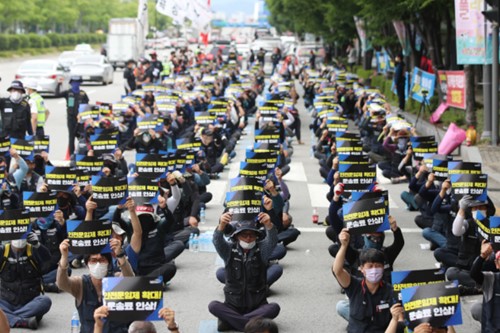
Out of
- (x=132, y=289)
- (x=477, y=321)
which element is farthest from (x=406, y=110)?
(x=132, y=289)

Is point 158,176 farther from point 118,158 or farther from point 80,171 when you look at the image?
point 118,158

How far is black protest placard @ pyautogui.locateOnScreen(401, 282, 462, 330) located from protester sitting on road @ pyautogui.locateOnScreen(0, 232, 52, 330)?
193 inches

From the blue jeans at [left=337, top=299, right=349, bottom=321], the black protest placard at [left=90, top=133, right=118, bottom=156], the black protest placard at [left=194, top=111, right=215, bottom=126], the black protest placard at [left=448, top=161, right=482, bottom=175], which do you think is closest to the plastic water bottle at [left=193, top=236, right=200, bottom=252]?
the black protest placard at [left=448, top=161, right=482, bottom=175]

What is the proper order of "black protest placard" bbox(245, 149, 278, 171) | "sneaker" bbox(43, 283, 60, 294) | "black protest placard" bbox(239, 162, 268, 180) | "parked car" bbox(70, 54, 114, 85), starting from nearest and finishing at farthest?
1. "sneaker" bbox(43, 283, 60, 294)
2. "black protest placard" bbox(239, 162, 268, 180)
3. "black protest placard" bbox(245, 149, 278, 171)
4. "parked car" bbox(70, 54, 114, 85)

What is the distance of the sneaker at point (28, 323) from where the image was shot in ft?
40.3

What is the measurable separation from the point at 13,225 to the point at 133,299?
3723mm

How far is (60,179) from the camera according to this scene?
16.1 metres

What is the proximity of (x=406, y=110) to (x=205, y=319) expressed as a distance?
2511 cm

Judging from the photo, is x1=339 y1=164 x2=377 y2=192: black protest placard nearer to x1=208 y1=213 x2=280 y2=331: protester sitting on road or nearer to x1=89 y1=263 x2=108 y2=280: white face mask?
x1=208 y1=213 x2=280 y2=331: protester sitting on road

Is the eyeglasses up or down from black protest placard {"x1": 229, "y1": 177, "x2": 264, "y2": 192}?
down

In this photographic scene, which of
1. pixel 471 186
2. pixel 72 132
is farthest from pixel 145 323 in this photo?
pixel 72 132

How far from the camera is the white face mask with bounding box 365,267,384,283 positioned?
1052cm

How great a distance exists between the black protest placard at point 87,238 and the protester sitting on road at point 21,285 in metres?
1.06

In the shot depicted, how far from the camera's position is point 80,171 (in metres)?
16.7
